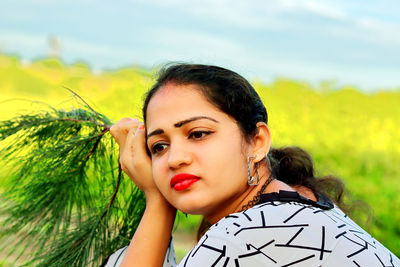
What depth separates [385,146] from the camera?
6059 mm

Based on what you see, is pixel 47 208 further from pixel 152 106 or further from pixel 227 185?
pixel 227 185

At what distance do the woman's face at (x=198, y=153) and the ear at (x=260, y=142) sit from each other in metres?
0.05

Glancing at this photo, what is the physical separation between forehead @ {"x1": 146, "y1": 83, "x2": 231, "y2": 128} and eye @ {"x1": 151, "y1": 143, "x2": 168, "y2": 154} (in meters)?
0.06

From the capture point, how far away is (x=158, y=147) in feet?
5.08

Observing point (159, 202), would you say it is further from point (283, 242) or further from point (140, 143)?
point (283, 242)

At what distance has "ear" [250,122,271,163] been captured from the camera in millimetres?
1494

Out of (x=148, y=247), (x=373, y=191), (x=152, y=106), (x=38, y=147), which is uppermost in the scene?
(x=152, y=106)

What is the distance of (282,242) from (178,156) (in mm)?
382

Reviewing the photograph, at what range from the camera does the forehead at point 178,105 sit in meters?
1.43

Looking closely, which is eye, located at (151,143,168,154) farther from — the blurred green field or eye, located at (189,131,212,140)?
the blurred green field

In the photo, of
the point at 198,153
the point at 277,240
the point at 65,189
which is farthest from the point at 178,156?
the point at 65,189

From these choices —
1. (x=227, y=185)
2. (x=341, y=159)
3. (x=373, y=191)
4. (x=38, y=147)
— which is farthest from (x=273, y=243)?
(x=341, y=159)

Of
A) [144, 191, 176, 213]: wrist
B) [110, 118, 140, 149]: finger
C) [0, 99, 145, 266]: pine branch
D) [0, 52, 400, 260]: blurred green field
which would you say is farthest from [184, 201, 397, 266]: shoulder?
[0, 52, 400, 260]: blurred green field

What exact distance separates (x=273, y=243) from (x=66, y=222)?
1.08 metres
